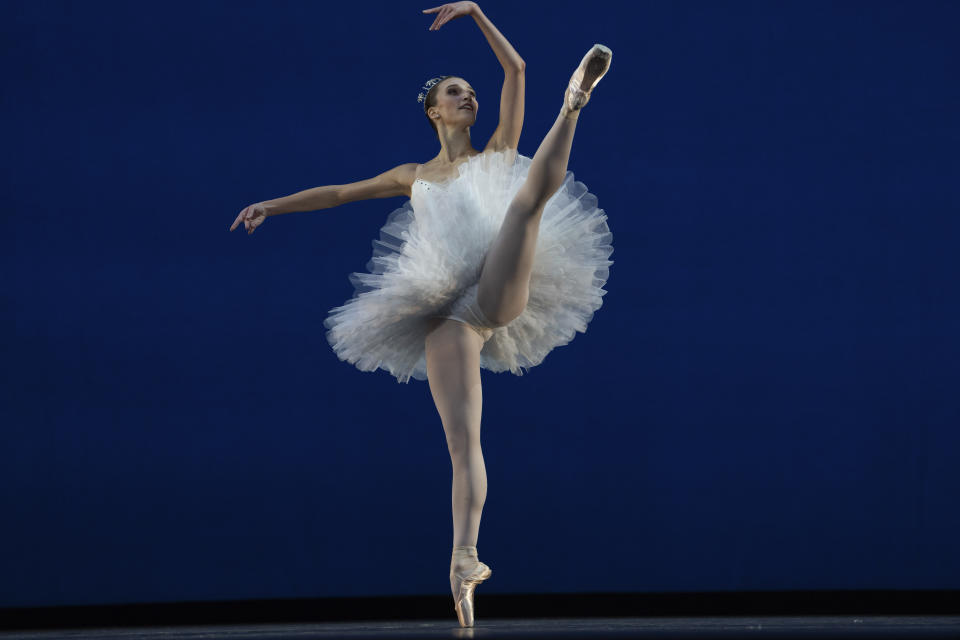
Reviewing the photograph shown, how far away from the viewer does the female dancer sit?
2.35 metres

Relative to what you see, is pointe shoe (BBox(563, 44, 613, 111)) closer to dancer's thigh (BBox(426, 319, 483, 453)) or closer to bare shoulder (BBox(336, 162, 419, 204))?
dancer's thigh (BBox(426, 319, 483, 453))

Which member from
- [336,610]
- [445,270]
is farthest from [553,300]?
[336,610]

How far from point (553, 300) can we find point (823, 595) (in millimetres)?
1878

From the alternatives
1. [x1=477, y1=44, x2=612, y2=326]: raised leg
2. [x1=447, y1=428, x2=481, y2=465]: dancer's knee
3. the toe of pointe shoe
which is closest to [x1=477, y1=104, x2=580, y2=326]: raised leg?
[x1=477, y1=44, x2=612, y2=326]: raised leg

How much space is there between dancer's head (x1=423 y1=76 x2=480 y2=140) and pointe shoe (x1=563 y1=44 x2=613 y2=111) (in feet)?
2.18

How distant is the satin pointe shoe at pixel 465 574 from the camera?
2.34m

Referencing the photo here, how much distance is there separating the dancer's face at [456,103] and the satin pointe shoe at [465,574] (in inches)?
44.8

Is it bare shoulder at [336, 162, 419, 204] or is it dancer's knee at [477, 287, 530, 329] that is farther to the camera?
bare shoulder at [336, 162, 419, 204]

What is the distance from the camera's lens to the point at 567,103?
213cm

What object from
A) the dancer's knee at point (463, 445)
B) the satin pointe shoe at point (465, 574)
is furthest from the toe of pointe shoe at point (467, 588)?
the dancer's knee at point (463, 445)

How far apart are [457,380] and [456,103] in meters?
0.79

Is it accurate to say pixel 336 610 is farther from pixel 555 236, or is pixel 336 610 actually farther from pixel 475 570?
pixel 555 236

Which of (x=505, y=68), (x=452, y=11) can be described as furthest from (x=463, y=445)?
(x=452, y=11)

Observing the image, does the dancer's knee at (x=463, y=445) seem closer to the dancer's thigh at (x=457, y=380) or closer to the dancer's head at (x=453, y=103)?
the dancer's thigh at (x=457, y=380)
